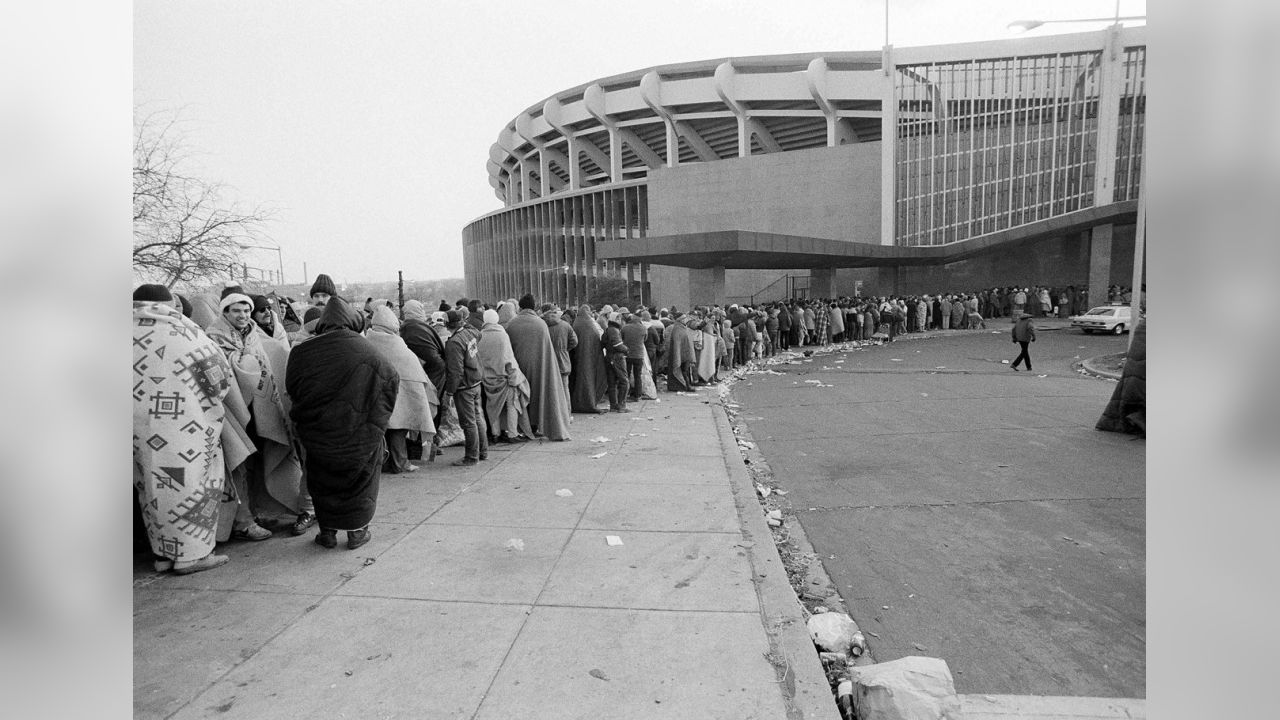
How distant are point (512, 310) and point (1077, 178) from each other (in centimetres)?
4064

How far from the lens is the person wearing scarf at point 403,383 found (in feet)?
21.5

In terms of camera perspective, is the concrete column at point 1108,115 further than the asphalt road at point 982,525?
Yes

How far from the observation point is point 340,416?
15.4ft

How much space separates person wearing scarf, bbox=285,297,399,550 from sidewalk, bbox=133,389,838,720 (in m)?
0.33

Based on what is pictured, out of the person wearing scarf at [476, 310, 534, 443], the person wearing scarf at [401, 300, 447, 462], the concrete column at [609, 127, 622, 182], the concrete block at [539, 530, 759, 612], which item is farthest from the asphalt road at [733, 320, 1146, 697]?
the concrete column at [609, 127, 622, 182]

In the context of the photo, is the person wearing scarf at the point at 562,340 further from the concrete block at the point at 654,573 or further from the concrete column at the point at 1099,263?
the concrete column at the point at 1099,263

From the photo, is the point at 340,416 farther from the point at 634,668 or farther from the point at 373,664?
the point at 634,668

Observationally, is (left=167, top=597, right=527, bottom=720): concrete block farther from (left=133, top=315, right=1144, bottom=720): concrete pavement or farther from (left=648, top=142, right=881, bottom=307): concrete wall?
(left=648, top=142, right=881, bottom=307): concrete wall

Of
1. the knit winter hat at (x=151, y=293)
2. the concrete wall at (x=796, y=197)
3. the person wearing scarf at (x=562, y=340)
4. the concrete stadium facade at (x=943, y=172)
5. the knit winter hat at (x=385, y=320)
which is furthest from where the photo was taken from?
the concrete wall at (x=796, y=197)

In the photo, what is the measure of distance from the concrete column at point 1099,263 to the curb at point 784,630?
40.8m

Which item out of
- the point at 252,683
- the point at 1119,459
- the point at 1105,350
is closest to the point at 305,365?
the point at 252,683

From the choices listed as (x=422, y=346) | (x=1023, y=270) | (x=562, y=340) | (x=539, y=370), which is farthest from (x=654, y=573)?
(x=1023, y=270)

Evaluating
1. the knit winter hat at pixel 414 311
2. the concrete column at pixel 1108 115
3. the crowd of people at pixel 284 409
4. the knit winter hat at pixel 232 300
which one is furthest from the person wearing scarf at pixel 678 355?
the concrete column at pixel 1108 115
